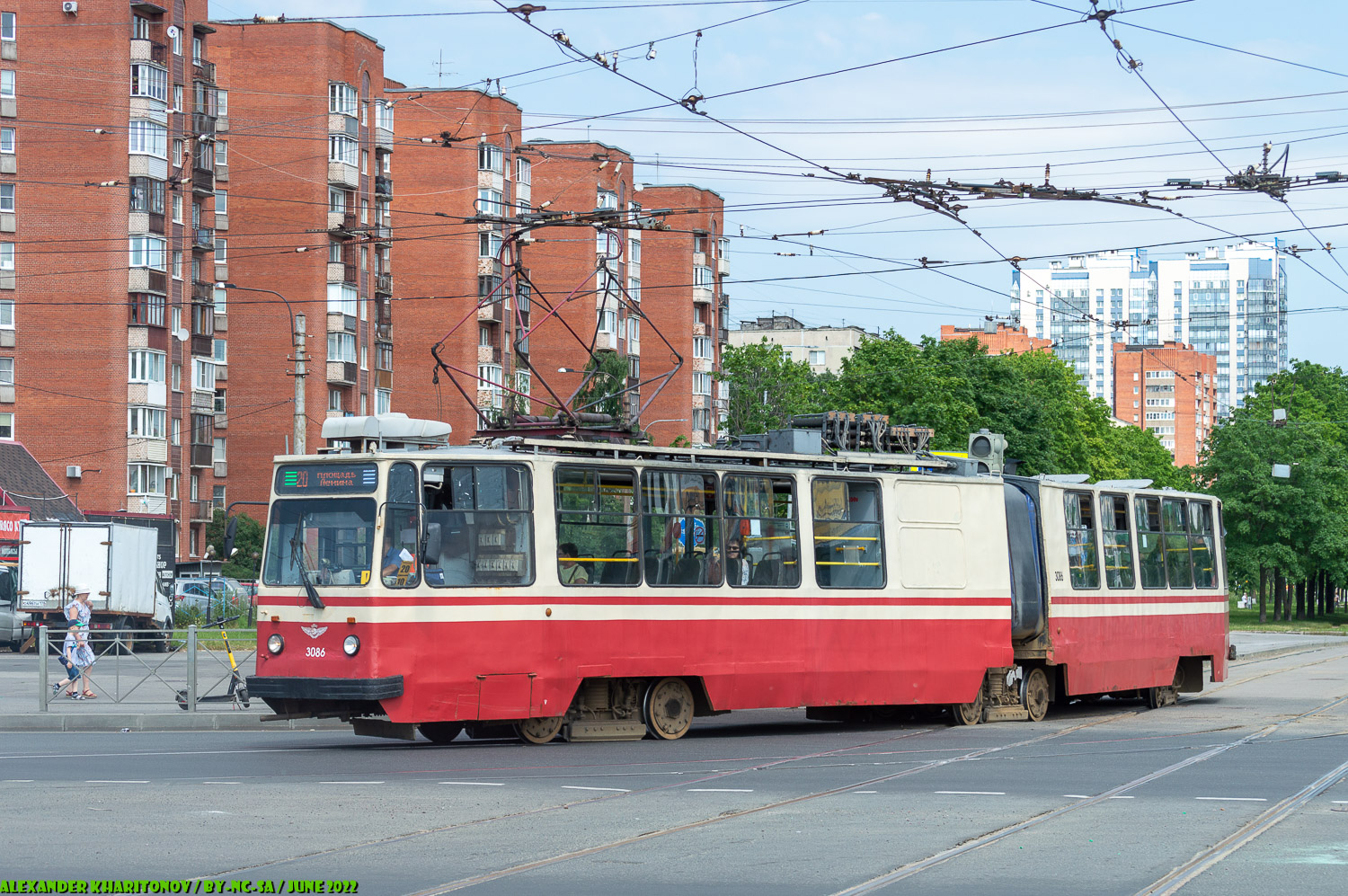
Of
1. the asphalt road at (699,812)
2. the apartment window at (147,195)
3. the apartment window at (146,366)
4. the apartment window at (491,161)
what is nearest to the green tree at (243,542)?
the apartment window at (146,366)

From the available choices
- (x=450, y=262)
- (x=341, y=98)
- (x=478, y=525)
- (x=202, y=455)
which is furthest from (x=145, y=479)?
(x=478, y=525)

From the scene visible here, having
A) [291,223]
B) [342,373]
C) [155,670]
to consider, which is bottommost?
[155,670]

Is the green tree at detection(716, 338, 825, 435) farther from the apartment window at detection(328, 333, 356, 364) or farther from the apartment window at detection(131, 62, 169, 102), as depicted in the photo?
the apartment window at detection(131, 62, 169, 102)

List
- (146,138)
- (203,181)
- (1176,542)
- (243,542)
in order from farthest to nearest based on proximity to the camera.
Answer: (243,542) < (203,181) < (146,138) < (1176,542)

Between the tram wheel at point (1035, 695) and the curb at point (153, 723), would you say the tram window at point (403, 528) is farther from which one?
the tram wheel at point (1035, 695)

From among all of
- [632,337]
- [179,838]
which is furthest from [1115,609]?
[632,337]

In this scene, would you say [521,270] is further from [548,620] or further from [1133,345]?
[1133,345]

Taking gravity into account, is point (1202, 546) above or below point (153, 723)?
above

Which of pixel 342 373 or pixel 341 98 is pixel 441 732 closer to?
pixel 342 373

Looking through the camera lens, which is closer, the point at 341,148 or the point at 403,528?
the point at 403,528

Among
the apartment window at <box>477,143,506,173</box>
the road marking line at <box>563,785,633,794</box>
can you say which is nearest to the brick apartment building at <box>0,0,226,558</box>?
the apartment window at <box>477,143,506,173</box>

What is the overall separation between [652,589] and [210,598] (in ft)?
101

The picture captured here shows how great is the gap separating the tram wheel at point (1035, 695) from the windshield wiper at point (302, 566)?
911 cm

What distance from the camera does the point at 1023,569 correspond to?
67.3ft
